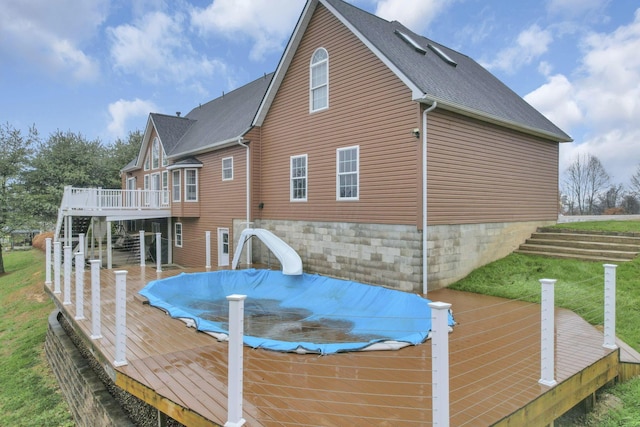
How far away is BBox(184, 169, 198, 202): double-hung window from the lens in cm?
1681

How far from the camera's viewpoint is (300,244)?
1195 cm

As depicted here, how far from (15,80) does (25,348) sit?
3753cm

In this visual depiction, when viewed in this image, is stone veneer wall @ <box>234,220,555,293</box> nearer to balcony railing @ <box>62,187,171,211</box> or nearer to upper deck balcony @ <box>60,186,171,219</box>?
upper deck balcony @ <box>60,186,171,219</box>

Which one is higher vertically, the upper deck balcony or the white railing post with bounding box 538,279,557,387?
the upper deck balcony

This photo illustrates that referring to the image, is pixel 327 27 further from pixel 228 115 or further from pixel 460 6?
pixel 460 6

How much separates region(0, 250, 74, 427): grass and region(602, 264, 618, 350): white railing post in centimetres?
820

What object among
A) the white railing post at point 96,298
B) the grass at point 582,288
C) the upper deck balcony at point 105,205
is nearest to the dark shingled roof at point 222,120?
the upper deck balcony at point 105,205

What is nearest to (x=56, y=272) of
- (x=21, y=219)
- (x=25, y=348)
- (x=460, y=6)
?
(x=25, y=348)

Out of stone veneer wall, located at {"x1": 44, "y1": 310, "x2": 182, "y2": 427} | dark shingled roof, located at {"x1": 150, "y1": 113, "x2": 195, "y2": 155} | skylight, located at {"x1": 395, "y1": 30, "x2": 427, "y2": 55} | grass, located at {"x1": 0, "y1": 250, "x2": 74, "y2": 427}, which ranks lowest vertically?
grass, located at {"x1": 0, "y1": 250, "x2": 74, "y2": 427}

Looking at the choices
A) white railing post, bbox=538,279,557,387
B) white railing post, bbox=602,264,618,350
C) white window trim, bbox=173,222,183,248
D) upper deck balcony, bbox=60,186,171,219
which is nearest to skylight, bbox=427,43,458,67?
white railing post, bbox=602,264,618,350

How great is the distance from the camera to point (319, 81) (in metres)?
11.3

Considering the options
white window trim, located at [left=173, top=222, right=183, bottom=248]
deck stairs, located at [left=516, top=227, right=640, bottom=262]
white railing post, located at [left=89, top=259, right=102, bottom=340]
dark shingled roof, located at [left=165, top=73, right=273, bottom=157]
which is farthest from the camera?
white window trim, located at [left=173, top=222, right=183, bottom=248]

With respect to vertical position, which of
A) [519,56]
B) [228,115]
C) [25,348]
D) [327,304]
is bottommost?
[25,348]

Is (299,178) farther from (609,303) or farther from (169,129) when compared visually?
(169,129)
